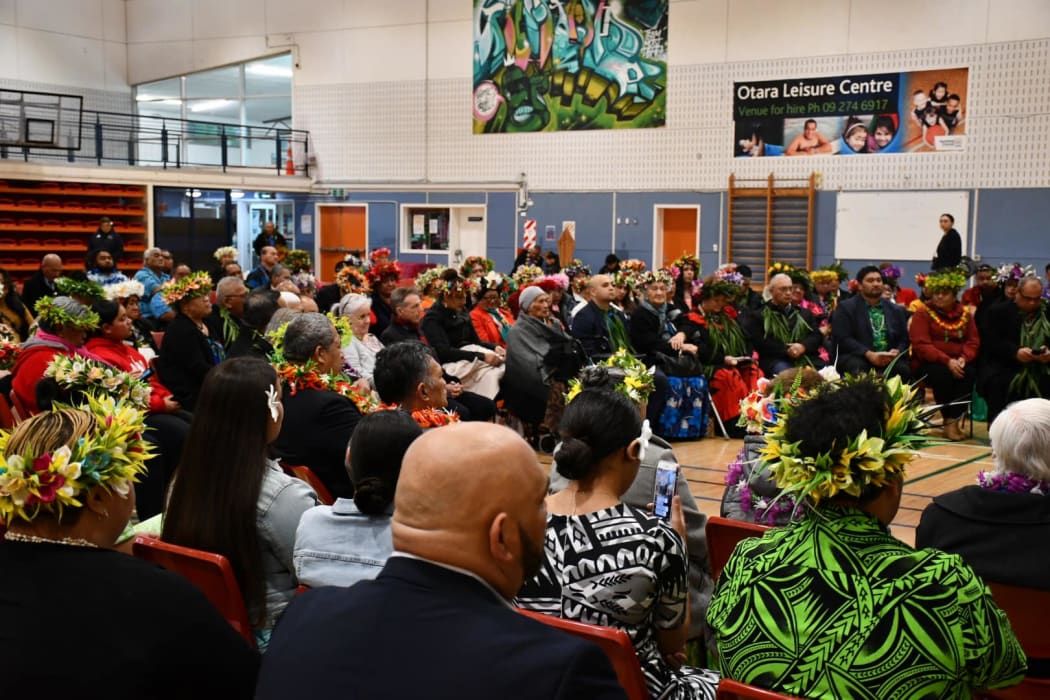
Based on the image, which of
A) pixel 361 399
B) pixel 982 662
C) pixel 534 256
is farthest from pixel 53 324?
pixel 534 256

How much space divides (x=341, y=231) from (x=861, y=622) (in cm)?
1816

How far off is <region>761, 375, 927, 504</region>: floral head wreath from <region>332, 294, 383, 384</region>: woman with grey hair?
14.4ft

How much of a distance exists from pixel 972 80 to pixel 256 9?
41.7 ft

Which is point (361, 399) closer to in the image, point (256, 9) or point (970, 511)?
point (970, 511)

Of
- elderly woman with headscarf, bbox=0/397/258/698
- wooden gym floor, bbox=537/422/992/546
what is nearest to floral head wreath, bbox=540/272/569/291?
wooden gym floor, bbox=537/422/992/546

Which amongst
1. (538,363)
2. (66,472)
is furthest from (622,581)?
(538,363)

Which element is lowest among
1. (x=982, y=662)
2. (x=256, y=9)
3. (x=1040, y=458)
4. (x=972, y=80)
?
(x=982, y=662)

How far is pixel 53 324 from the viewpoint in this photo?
547 centimetres

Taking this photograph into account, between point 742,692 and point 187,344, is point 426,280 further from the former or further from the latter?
point 742,692

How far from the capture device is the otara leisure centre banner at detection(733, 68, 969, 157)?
1404 centimetres

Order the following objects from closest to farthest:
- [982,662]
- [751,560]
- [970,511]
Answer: [982,662]
[751,560]
[970,511]

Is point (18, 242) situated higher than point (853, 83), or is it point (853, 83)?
point (853, 83)

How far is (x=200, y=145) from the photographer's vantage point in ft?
66.0

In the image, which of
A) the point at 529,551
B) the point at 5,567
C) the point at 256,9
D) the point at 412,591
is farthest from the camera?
the point at 256,9
